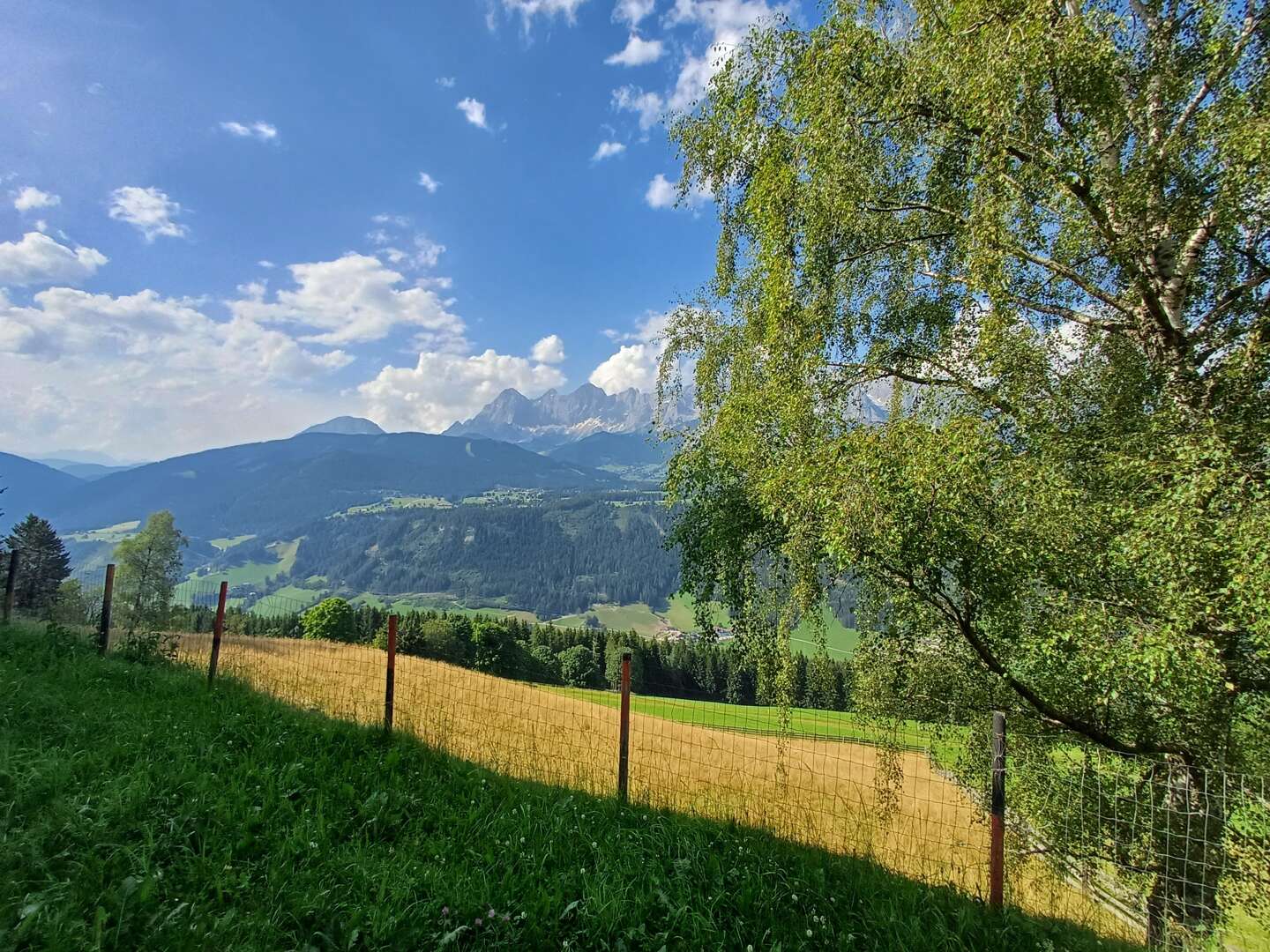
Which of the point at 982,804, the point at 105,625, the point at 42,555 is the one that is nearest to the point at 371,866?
the point at 982,804

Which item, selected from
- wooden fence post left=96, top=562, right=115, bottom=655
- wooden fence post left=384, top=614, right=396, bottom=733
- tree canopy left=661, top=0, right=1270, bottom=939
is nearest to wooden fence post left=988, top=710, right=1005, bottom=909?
tree canopy left=661, top=0, right=1270, bottom=939

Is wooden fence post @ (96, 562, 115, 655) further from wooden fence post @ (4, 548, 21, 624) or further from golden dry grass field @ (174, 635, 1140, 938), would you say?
wooden fence post @ (4, 548, 21, 624)

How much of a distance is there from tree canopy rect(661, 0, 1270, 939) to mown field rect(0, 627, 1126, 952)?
2813 millimetres

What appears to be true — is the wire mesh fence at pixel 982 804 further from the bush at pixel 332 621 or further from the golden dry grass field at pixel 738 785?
the bush at pixel 332 621

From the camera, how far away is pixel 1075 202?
5918 mm

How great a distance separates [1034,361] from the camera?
6602mm

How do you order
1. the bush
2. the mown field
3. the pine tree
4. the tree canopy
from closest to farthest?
the mown field < the tree canopy < the pine tree < the bush

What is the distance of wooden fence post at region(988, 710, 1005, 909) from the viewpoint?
4344 mm

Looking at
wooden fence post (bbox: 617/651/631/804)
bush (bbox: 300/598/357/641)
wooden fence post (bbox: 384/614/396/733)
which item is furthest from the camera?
bush (bbox: 300/598/357/641)

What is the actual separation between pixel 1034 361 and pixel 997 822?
16.7 feet

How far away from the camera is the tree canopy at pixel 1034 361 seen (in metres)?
5.02

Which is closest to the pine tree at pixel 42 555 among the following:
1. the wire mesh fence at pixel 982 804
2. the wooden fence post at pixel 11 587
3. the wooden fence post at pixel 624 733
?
the wooden fence post at pixel 11 587

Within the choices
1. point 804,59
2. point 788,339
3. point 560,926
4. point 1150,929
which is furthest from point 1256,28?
point 560,926

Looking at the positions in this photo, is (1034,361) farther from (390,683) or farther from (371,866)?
(390,683)
